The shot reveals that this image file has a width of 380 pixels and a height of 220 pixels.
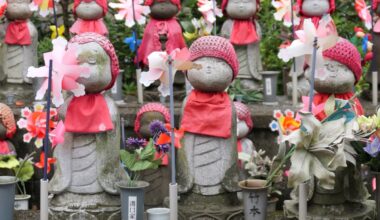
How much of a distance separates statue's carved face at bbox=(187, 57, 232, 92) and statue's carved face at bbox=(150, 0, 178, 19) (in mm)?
1991

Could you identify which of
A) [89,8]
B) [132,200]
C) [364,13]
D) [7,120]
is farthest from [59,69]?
[364,13]

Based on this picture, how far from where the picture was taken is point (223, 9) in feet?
21.7

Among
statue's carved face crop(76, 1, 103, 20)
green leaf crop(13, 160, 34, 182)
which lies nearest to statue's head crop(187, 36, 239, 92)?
green leaf crop(13, 160, 34, 182)

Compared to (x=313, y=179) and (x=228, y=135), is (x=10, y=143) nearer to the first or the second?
(x=228, y=135)

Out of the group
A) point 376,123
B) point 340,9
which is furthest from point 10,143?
point 340,9

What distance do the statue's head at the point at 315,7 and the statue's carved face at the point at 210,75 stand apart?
209cm

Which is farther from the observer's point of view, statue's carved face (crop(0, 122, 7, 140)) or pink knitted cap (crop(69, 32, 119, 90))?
statue's carved face (crop(0, 122, 7, 140))

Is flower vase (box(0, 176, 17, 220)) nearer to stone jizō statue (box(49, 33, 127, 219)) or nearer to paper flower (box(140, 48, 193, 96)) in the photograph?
stone jizō statue (box(49, 33, 127, 219))

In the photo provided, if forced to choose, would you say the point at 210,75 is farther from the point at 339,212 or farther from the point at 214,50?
the point at 339,212

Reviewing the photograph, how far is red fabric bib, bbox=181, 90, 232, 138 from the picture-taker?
14.6 feet

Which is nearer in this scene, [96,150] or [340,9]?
[96,150]

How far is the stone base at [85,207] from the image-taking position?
4398 millimetres

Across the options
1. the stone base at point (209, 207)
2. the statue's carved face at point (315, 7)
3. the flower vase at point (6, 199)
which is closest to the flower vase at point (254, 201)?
the stone base at point (209, 207)

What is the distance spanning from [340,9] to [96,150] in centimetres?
464
